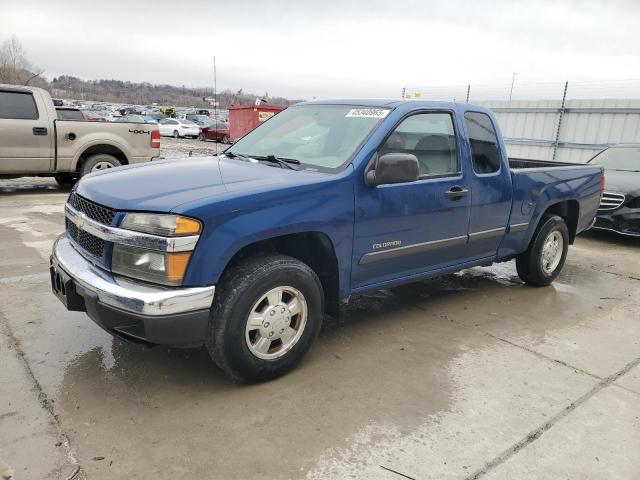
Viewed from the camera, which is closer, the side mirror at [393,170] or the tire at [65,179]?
the side mirror at [393,170]

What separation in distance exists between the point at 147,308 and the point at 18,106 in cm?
786

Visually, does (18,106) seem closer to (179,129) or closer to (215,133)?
(215,133)

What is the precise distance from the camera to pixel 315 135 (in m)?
3.94

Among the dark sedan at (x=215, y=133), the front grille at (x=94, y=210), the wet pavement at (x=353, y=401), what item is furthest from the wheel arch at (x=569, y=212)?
the dark sedan at (x=215, y=133)

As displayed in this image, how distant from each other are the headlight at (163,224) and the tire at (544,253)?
12.4 ft

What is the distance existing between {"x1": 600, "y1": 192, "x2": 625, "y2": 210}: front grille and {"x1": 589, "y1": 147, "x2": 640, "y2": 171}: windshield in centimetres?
104

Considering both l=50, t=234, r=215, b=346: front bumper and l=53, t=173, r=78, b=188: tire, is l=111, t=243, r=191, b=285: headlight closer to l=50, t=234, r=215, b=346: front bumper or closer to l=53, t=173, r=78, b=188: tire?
l=50, t=234, r=215, b=346: front bumper

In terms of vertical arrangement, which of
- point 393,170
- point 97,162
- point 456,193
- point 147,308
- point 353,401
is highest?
point 393,170

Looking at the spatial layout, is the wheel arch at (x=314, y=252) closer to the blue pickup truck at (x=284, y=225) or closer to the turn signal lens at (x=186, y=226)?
the blue pickup truck at (x=284, y=225)

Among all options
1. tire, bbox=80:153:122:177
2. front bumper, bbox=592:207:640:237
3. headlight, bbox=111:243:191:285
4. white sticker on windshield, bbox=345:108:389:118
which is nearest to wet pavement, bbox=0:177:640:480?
headlight, bbox=111:243:191:285

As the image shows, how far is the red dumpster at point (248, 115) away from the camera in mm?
19961

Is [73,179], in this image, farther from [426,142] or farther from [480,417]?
[480,417]

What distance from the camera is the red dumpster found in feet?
65.5

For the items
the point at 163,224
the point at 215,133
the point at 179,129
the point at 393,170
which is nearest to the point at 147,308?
the point at 163,224
